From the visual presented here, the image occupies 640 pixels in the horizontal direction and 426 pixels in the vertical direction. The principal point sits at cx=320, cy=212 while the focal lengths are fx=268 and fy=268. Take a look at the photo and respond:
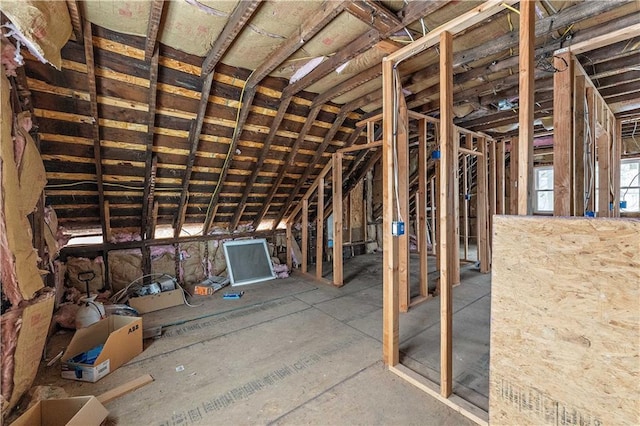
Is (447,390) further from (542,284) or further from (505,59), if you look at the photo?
(505,59)

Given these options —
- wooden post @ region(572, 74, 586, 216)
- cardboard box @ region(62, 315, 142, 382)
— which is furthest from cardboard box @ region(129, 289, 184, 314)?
wooden post @ region(572, 74, 586, 216)

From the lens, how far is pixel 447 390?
6.09ft

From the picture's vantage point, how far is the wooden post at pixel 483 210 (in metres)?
4.77

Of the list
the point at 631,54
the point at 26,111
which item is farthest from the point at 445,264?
the point at 26,111

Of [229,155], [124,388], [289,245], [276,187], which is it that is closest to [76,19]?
[229,155]

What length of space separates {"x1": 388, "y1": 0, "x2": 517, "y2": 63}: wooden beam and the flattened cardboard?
10.7 feet

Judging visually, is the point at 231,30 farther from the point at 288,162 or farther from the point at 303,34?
the point at 288,162

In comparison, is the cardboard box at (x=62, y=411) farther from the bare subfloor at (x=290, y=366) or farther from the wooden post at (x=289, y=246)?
the wooden post at (x=289, y=246)

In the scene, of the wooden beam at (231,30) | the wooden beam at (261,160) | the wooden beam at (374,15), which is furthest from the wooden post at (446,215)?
the wooden beam at (261,160)

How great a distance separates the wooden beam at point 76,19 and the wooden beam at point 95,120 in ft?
0.18

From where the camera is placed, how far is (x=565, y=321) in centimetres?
114

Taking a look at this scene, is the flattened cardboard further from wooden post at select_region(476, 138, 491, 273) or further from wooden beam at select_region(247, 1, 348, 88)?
wooden post at select_region(476, 138, 491, 273)

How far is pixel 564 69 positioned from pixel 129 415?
13.2ft

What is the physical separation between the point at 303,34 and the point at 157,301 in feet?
12.0
